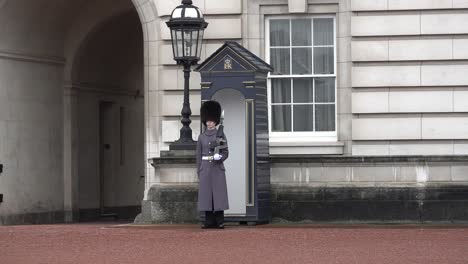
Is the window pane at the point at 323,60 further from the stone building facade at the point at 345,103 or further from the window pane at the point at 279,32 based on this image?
the window pane at the point at 279,32

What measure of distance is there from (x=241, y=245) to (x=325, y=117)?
5.37 meters

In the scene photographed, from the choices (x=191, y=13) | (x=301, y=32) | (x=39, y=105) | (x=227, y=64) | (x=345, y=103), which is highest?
(x=191, y=13)

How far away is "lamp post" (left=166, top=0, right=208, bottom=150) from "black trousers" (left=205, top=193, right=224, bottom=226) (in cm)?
157

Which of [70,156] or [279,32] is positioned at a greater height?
[279,32]

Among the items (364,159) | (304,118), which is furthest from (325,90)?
(364,159)

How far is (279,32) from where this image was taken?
21.4 m

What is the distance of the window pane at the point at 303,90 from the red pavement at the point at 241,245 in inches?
99.6

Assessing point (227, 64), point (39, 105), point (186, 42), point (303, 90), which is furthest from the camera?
point (39, 105)

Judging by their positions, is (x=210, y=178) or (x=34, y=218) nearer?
(x=210, y=178)

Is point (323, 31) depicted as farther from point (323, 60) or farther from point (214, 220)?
point (214, 220)

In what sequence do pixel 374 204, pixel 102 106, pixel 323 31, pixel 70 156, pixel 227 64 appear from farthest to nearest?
pixel 102 106
pixel 70 156
pixel 323 31
pixel 374 204
pixel 227 64

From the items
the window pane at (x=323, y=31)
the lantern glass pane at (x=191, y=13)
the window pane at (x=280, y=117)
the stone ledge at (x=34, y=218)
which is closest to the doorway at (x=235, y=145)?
the lantern glass pane at (x=191, y=13)

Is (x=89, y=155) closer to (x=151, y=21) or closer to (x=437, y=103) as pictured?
(x=151, y=21)

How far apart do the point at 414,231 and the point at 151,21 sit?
534 centimetres
